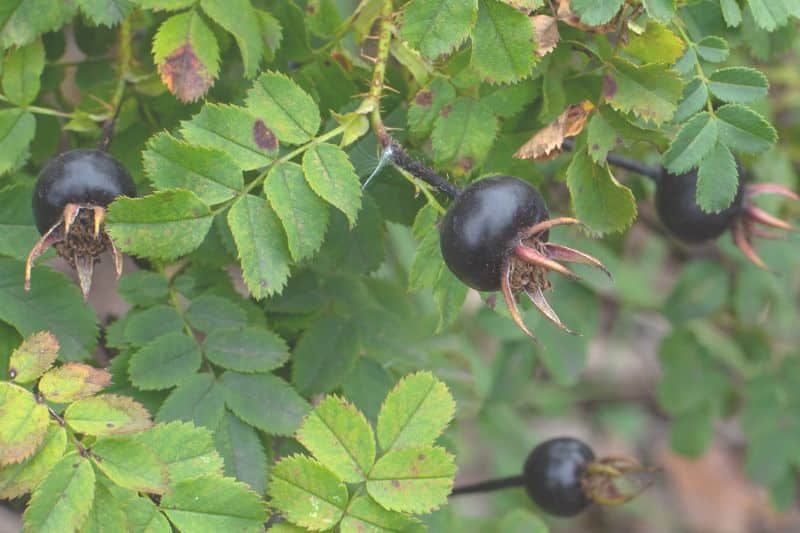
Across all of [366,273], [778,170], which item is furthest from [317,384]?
[778,170]

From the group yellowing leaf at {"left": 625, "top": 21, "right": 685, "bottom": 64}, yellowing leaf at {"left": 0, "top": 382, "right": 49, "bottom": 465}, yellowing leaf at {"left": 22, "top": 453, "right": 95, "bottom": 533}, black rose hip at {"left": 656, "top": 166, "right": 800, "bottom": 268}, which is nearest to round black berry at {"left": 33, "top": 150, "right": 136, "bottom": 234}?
yellowing leaf at {"left": 0, "top": 382, "right": 49, "bottom": 465}

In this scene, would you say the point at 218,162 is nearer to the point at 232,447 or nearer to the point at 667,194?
the point at 232,447

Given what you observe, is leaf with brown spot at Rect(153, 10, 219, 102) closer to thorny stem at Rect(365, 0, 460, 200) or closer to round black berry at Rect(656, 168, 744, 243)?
thorny stem at Rect(365, 0, 460, 200)

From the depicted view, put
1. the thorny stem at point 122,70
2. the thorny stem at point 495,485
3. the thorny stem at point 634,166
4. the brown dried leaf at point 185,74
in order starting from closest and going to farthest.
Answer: the brown dried leaf at point 185,74 < the thorny stem at point 122,70 < the thorny stem at point 634,166 < the thorny stem at point 495,485

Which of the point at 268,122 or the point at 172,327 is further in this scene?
the point at 172,327

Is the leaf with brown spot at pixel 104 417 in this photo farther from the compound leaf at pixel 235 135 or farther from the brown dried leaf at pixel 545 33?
the brown dried leaf at pixel 545 33

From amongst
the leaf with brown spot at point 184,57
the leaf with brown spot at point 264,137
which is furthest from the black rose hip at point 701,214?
the leaf with brown spot at point 184,57
